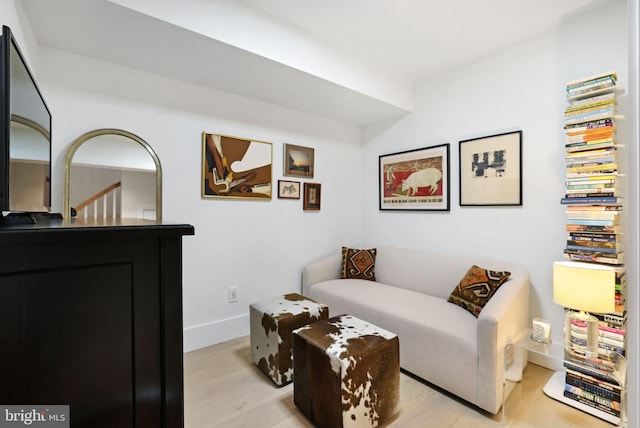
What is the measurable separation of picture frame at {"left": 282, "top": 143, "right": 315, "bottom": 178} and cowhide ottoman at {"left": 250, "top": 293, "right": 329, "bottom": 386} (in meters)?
1.34

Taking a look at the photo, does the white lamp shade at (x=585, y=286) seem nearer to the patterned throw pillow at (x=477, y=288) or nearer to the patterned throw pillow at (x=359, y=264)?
the patterned throw pillow at (x=477, y=288)

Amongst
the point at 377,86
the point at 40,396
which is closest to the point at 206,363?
the point at 40,396

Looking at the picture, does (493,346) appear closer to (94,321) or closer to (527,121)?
(527,121)

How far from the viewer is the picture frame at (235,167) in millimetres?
2471

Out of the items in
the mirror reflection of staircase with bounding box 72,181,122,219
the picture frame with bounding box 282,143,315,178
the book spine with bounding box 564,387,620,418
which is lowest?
the book spine with bounding box 564,387,620,418

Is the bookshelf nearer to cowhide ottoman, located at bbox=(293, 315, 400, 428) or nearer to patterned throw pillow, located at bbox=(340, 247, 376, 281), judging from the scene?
cowhide ottoman, located at bbox=(293, 315, 400, 428)

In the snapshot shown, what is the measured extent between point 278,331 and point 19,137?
1573 mm

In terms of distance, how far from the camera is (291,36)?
6.92 ft

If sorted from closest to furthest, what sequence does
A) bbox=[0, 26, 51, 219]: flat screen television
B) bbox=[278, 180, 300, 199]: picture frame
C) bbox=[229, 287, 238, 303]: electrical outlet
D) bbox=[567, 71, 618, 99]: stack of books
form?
bbox=[0, 26, 51, 219]: flat screen television → bbox=[567, 71, 618, 99]: stack of books → bbox=[229, 287, 238, 303]: electrical outlet → bbox=[278, 180, 300, 199]: picture frame

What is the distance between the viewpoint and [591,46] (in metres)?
1.97

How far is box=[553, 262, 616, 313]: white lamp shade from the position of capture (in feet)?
5.27

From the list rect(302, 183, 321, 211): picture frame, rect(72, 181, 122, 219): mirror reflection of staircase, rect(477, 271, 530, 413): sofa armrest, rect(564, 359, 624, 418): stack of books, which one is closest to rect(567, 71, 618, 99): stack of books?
rect(477, 271, 530, 413): sofa armrest

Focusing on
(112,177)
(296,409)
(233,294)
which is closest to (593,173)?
(296,409)

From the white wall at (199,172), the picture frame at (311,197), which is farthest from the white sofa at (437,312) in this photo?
the picture frame at (311,197)
